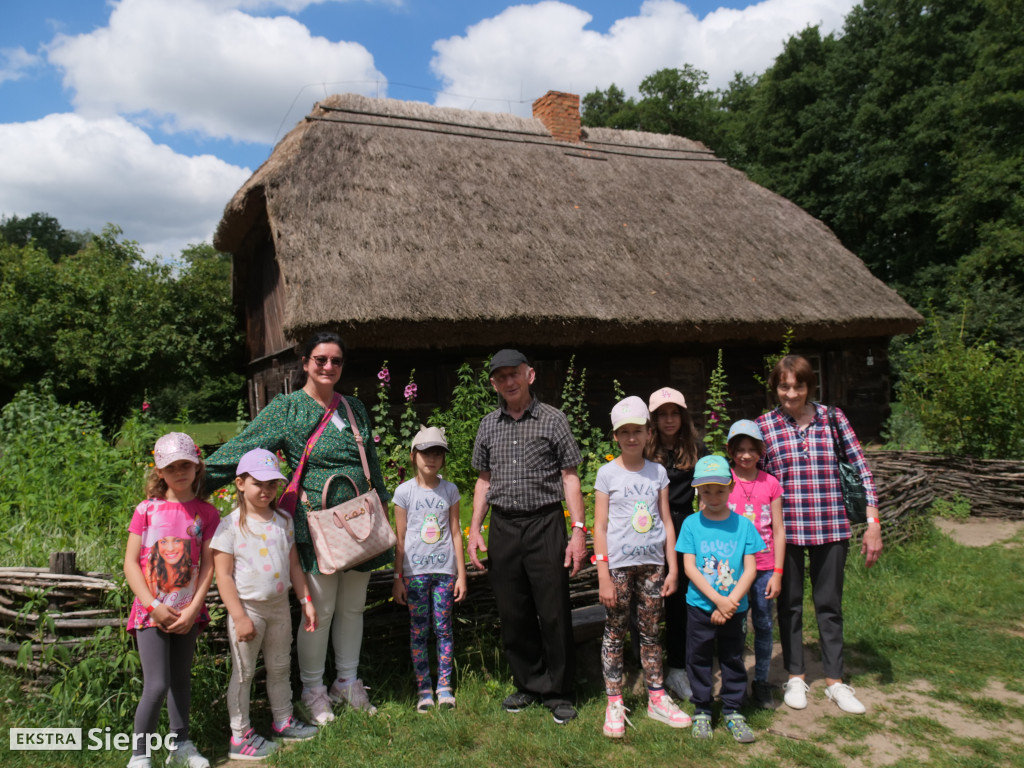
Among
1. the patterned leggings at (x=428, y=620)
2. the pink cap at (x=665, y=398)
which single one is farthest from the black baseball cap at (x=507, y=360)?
the patterned leggings at (x=428, y=620)

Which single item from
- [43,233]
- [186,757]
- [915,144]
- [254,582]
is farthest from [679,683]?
[43,233]

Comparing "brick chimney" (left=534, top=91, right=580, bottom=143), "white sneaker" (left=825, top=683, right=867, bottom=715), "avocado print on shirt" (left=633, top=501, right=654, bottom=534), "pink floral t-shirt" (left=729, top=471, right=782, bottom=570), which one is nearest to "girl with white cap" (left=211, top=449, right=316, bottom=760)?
"avocado print on shirt" (left=633, top=501, right=654, bottom=534)

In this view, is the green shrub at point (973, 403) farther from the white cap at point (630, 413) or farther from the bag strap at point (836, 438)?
the white cap at point (630, 413)

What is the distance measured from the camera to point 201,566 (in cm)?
271

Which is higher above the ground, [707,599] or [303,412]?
[303,412]

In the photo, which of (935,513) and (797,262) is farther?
(797,262)

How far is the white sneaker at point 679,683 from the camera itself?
10.5ft

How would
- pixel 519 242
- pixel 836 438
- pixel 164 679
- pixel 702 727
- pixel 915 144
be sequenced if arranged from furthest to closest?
1. pixel 915 144
2. pixel 519 242
3. pixel 836 438
4. pixel 702 727
5. pixel 164 679

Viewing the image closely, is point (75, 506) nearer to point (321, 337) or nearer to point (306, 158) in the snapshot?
point (321, 337)

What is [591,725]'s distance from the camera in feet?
9.71

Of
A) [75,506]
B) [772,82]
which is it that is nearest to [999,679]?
[75,506]

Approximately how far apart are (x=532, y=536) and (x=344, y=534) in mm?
808

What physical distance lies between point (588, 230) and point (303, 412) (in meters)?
6.95

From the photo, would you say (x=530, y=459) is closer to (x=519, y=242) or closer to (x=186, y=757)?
(x=186, y=757)
